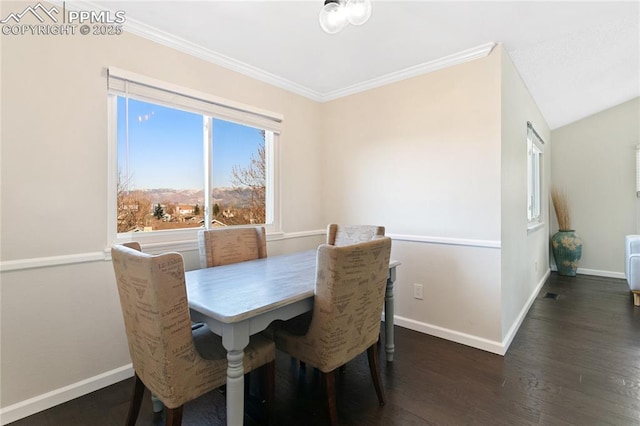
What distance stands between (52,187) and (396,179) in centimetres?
255

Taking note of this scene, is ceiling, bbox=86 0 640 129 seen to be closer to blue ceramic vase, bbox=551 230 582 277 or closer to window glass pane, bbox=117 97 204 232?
window glass pane, bbox=117 97 204 232

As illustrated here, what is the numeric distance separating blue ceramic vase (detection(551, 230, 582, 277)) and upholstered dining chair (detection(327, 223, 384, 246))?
3987mm

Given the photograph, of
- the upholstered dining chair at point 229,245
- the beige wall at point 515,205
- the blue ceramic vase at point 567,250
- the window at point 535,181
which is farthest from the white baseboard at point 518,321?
the upholstered dining chair at point 229,245

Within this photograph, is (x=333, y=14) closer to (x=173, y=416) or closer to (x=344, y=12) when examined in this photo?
(x=344, y=12)

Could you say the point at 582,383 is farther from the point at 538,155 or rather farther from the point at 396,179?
the point at 538,155

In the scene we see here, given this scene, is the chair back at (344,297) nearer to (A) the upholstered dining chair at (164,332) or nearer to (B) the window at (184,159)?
(A) the upholstered dining chair at (164,332)

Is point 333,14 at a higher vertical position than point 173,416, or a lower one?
higher

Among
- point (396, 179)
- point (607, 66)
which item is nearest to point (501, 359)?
point (396, 179)

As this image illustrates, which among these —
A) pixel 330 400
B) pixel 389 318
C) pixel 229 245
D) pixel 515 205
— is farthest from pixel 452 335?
pixel 229 245

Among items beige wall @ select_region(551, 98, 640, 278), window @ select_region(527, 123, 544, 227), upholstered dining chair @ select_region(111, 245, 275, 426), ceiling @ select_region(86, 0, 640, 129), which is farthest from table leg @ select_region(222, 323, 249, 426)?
beige wall @ select_region(551, 98, 640, 278)

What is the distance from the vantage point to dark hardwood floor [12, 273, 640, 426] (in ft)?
Result: 5.34

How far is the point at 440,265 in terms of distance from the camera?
262 centimetres

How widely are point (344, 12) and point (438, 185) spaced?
1.66 metres

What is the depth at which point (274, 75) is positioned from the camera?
2.85 metres
